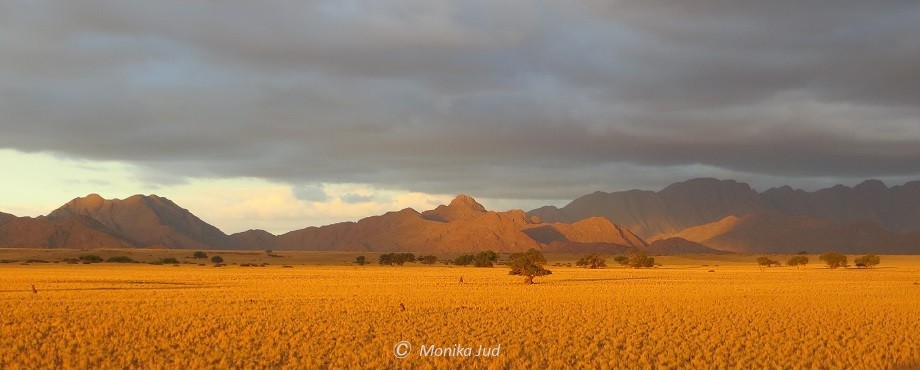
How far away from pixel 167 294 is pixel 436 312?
16.7m

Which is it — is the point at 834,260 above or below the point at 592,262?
above

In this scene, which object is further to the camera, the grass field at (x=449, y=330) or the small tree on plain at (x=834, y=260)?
the small tree on plain at (x=834, y=260)

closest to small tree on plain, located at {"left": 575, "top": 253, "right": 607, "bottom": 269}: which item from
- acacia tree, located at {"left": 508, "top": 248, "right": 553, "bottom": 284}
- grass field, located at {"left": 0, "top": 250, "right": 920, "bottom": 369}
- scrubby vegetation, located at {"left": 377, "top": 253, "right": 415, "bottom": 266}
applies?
scrubby vegetation, located at {"left": 377, "top": 253, "right": 415, "bottom": 266}

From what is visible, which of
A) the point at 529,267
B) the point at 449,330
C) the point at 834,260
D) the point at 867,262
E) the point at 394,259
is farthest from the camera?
the point at 394,259

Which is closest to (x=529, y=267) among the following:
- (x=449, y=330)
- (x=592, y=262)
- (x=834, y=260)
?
(x=449, y=330)

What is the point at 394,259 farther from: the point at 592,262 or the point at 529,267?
the point at 529,267

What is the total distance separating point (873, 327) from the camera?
28031 mm

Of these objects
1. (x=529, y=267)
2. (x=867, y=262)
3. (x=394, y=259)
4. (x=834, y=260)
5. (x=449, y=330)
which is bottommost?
(x=449, y=330)

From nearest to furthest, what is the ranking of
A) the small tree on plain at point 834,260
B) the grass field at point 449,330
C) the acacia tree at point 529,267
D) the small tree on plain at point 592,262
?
the grass field at point 449,330 < the acacia tree at point 529,267 < the small tree on plain at point 592,262 < the small tree on plain at point 834,260

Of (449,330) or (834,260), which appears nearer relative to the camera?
(449,330)

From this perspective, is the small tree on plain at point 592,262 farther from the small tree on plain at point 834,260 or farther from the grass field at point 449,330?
the grass field at point 449,330

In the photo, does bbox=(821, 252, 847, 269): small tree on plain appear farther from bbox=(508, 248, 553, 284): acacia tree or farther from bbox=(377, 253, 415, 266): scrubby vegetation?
bbox=(508, 248, 553, 284): acacia tree

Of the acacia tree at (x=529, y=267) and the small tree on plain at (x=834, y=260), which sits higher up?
the small tree on plain at (x=834, y=260)

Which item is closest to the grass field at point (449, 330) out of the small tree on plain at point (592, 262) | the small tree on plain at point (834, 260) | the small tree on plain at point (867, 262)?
the small tree on plain at point (592, 262)
